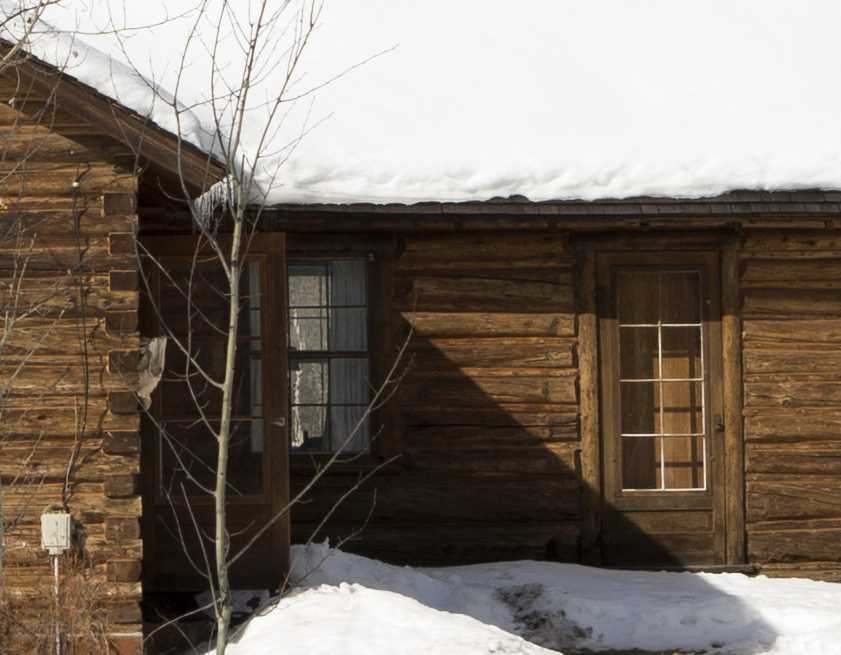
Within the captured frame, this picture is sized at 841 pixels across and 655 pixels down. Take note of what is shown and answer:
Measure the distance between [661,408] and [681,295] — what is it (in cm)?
91

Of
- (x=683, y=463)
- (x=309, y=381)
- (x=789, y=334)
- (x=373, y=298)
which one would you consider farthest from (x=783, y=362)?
(x=309, y=381)

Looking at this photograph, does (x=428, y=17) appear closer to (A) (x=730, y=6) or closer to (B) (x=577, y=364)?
(A) (x=730, y=6)

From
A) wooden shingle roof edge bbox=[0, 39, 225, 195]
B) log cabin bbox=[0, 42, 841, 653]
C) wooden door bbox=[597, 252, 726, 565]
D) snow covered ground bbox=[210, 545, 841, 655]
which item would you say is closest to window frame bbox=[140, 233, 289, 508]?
snow covered ground bbox=[210, 545, 841, 655]

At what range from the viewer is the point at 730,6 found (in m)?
14.5

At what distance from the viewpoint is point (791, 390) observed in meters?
12.0

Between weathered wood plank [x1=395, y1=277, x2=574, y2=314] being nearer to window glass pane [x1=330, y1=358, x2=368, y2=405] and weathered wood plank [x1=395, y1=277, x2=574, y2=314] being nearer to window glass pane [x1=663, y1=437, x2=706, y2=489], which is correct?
window glass pane [x1=330, y1=358, x2=368, y2=405]

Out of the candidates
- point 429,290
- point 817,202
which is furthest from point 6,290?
point 817,202

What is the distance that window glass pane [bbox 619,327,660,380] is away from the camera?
12125 mm

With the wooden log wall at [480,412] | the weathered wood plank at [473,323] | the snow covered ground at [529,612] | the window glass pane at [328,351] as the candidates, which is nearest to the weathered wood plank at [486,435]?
the wooden log wall at [480,412]

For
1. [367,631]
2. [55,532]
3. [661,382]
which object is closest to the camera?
[367,631]

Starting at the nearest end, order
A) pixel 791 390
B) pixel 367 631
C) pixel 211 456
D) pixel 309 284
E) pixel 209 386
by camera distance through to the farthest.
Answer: pixel 367 631 → pixel 211 456 → pixel 209 386 → pixel 791 390 → pixel 309 284

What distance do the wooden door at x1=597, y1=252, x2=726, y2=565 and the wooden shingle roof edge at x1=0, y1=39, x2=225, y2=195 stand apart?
165 inches

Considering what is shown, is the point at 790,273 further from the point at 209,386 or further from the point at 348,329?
the point at 209,386

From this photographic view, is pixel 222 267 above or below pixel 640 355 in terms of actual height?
above
